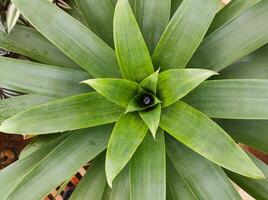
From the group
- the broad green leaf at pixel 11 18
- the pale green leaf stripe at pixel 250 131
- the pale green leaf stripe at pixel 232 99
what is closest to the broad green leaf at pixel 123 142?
the pale green leaf stripe at pixel 232 99

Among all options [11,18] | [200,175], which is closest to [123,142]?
[200,175]

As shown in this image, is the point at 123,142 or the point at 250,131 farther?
the point at 250,131

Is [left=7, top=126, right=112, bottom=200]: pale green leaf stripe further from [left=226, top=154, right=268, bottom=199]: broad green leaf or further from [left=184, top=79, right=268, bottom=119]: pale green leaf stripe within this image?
[left=226, top=154, right=268, bottom=199]: broad green leaf

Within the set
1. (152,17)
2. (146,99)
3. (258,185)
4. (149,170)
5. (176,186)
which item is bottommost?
(258,185)

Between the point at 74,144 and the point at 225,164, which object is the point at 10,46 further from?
the point at 225,164

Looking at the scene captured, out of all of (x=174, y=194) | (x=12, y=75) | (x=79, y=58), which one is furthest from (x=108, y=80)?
(x=174, y=194)

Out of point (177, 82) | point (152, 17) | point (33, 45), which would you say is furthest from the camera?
point (33, 45)

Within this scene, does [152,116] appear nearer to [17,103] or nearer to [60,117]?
[60,117]

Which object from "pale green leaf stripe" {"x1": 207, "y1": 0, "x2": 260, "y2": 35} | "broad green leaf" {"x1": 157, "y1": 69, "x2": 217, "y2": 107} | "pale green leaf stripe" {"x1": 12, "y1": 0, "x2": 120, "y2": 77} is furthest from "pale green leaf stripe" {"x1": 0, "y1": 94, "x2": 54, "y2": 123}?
"pale green leaf stripe" {"x1": 207, "y1": 0, "x2": 260, "y2": 35}
